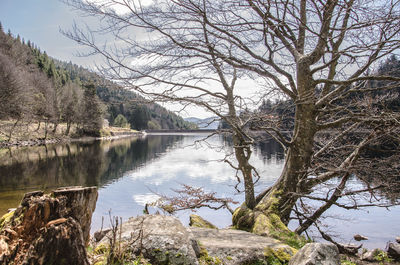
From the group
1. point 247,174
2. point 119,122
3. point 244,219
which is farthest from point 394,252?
point 119,122

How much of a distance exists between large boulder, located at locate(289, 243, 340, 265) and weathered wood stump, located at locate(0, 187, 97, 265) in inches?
86.8

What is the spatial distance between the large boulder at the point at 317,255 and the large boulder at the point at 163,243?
1150 mm

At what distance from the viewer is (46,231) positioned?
230cm

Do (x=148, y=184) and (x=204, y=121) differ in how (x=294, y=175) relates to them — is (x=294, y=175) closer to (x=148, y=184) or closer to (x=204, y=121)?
(x=204, y=121)

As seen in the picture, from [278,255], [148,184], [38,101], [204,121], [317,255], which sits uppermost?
[38,101]

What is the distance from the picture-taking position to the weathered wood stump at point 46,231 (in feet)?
7.45

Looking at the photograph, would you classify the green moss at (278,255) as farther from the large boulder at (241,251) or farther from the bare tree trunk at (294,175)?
the bare tree trunk at (294,175)

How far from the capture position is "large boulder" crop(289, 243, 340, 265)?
2.78 meters

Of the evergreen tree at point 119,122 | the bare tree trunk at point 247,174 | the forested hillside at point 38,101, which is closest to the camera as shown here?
the bare tree trunk at point 247,174

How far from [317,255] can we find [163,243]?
1.67 m

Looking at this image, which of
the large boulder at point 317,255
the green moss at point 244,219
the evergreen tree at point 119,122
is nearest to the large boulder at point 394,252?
the green moss at point 244,219

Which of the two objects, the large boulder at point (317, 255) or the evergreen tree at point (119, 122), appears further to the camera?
the evergreen tree at point (119, 122)

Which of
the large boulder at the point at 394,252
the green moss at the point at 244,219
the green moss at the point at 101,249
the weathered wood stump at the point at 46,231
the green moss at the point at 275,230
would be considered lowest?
the large boulder at the point at 394,252

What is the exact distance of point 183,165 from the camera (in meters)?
24.9
